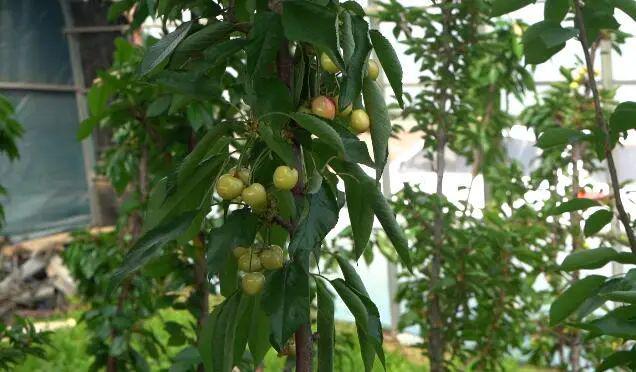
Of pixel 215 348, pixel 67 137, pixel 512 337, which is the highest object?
pixel 67 137

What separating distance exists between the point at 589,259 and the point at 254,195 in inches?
22.5

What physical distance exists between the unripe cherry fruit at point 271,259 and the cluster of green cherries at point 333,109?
0.17 meters

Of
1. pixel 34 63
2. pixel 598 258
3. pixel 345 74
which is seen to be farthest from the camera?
pixel 34 63

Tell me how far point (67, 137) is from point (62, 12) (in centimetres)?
108

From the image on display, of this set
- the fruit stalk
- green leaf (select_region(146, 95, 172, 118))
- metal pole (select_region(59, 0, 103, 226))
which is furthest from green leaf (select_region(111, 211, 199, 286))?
metal pole (select_region(59, 0, 103, 226))

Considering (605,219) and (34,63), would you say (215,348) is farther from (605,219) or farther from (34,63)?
(34,63)

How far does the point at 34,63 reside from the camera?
6.68m

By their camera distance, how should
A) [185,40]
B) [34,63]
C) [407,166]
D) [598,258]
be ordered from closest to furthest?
[185,40] < [598,258] < [407,166] < [34,63]

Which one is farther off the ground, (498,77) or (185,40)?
(498,77)

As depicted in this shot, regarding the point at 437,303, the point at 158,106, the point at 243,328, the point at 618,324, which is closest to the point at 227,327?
the point at 243,328

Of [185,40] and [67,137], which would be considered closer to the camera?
[185,40]

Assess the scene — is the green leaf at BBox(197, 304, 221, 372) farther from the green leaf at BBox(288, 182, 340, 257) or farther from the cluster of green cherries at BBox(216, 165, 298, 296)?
the green leaf at BBox(288, 182, 340, 257)

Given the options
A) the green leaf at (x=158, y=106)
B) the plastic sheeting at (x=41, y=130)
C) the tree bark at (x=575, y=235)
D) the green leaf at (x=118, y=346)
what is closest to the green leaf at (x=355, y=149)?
the green leaf at (x=158, y=106)

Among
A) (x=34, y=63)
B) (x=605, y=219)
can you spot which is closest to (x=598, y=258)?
(x=605, y=219)
